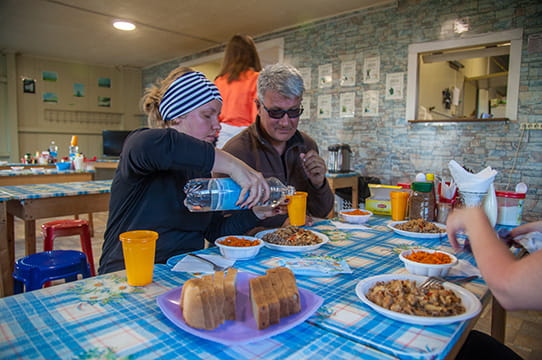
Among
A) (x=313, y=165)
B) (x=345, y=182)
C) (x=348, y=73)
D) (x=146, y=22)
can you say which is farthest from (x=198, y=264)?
(x=146, y=22)

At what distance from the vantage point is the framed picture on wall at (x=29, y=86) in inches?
287

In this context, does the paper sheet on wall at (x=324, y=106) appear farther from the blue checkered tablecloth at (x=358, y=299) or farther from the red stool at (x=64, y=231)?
the blue checkered tablecloth at (x=358, y=299)

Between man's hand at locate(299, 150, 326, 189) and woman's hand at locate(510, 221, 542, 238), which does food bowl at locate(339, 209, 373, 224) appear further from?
woman's hand at locate(510, 221, 542, 238)

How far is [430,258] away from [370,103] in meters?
3.61

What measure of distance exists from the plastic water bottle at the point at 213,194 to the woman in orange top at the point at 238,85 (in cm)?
139

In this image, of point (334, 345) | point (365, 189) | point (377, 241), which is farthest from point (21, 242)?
point (334, 345)

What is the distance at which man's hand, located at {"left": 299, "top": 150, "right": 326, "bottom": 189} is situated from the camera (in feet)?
5.72

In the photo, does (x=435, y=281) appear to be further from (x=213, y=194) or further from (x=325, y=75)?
(x=325, y=75)

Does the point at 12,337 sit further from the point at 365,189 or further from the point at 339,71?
the point at 339,71

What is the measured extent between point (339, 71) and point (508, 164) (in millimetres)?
2236

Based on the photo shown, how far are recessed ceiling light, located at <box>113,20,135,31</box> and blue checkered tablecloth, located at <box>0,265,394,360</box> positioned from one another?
206 inches

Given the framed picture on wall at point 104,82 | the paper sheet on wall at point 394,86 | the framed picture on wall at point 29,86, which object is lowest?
the paper sheet on wall at point 394,86

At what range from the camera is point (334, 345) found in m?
0.62

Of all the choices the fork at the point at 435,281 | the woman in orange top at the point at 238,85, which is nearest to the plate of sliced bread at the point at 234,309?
the fork at the point at 435,281
